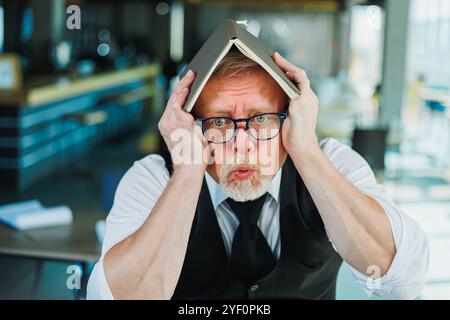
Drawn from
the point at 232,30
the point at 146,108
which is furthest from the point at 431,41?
the point at 146,108

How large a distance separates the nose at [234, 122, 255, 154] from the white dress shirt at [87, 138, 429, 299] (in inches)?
4.4

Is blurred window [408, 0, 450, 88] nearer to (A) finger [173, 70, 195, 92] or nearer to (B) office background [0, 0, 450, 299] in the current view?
(B) office background [0, 0, 450, 299]

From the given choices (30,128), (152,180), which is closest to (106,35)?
(30,128)

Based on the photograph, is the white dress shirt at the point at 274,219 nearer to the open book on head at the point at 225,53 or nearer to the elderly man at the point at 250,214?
the elderly man at the point at 250,214

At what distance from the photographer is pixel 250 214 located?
125 centimetres

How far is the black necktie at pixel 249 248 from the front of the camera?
124 cm

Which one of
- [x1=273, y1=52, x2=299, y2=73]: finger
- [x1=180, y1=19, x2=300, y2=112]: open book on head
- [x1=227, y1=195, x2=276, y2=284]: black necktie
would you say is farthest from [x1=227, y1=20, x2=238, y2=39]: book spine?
[x1=227, y1=195, x2=276, y2=284]: black necktie

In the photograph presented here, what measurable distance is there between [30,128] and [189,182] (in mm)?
5677

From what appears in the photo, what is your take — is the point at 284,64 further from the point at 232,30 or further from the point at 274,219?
the point at 274,219

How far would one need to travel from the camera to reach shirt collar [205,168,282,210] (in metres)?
1.20

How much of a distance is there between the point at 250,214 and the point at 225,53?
1.35ft

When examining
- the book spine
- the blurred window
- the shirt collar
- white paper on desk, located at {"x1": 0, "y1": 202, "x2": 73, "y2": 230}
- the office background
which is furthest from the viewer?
white paper on desk, located at {"x1": 0, "y1": 202, "x2": 73, "y2": 230}

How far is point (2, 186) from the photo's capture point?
603 cm

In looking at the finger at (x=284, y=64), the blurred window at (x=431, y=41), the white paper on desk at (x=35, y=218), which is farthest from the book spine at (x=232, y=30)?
the white paper on desk at (x=35, y=218)
